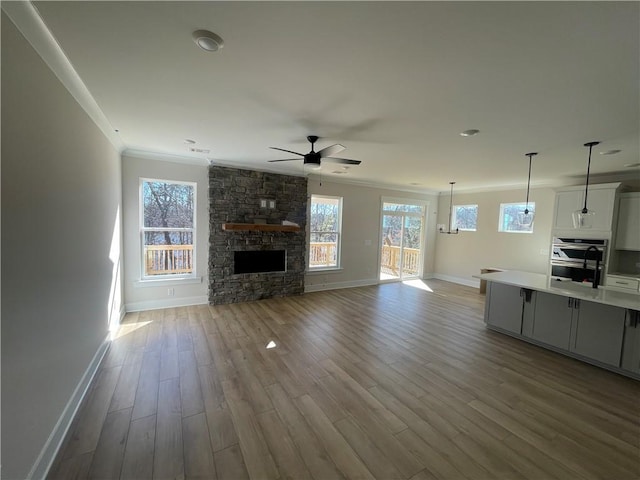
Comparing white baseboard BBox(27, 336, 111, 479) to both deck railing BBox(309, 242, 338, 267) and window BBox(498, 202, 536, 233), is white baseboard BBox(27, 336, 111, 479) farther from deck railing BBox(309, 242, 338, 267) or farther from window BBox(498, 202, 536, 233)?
window BBox(498, 202, 536, 233)

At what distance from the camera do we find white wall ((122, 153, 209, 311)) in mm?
4312

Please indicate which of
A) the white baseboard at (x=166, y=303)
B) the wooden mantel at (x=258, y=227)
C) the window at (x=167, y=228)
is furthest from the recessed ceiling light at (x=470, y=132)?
the white baseboard at (x=166, y=303)

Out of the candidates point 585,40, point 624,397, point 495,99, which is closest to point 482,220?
point 624,397

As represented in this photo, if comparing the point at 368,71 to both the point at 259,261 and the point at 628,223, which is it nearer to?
the point at 259,261

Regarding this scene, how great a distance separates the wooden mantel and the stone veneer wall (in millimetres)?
227

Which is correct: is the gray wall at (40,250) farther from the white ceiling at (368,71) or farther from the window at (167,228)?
the window at (167,228)

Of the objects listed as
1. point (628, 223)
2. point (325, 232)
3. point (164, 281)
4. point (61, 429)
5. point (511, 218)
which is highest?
point (511, 218)

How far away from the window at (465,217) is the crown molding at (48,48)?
8093 millimetres

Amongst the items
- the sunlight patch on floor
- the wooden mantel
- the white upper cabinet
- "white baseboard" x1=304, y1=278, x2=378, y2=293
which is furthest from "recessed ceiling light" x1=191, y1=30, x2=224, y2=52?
the white upper cabinet

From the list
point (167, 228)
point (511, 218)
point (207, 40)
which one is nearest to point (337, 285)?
point (167, 228)

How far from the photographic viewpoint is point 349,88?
2088mm

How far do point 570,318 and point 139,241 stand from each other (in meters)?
6.44

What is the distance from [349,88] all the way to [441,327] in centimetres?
374

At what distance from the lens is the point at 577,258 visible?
15.6ft
